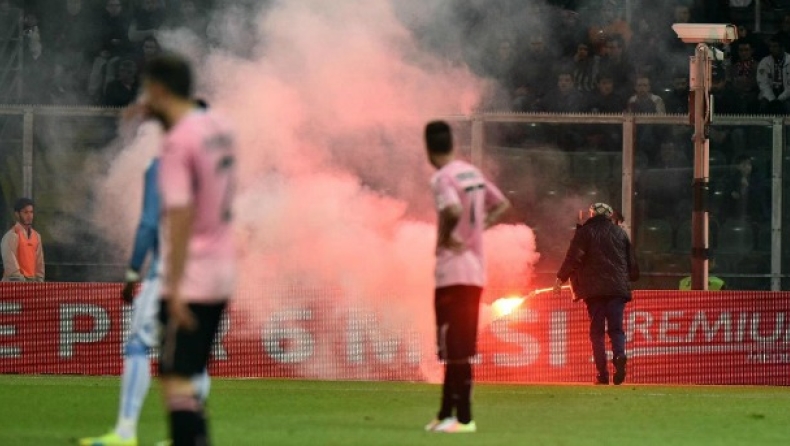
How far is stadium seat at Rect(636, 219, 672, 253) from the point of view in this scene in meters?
19.6

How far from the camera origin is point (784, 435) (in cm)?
1202

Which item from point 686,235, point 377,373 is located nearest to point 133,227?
point 377,373

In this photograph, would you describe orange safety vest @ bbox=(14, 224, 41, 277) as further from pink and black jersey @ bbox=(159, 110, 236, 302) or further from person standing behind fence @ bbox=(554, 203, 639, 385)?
pink and black jersey @ bbox=(159, 110, 236, 302)

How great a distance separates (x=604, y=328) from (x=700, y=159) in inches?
103

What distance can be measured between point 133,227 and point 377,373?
363 cm

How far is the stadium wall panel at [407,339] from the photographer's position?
17.4m

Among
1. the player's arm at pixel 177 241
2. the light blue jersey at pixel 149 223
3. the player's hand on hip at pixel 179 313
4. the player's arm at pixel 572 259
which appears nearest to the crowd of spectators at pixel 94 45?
the player's arm at pixel 572 259

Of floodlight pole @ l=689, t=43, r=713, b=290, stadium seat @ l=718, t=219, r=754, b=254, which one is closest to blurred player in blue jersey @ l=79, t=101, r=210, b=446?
floodlight pole @ l=689, t=43, r=713, b=290

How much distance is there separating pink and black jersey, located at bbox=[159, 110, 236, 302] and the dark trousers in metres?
10.6

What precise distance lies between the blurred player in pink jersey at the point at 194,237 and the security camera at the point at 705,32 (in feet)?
37.2

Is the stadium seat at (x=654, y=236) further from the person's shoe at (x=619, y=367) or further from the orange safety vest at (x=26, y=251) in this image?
the orange safety vest at (x=26, y=251)

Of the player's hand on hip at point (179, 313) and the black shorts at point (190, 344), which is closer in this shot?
the player's hand on hip at point (179, 313)

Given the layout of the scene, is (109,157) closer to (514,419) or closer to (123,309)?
(123,309)

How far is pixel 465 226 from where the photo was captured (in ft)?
35.9
